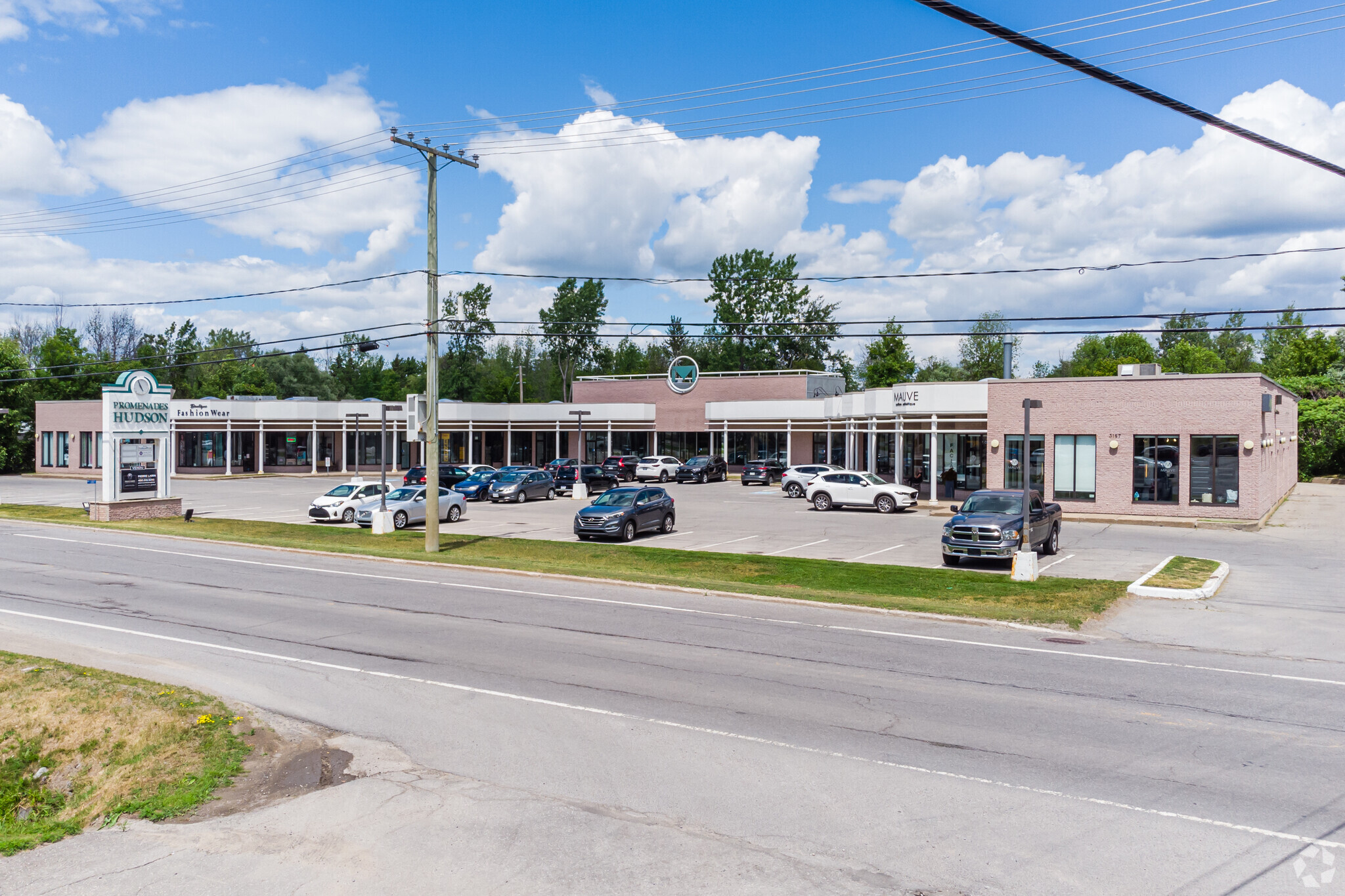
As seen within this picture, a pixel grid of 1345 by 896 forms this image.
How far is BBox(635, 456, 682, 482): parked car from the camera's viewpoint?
180 feet

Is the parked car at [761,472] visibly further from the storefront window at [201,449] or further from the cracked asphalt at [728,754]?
the storefront window at [201,449]

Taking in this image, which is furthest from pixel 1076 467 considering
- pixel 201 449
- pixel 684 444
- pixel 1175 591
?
pixel 201 449

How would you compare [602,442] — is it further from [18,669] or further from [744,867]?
[744,867]

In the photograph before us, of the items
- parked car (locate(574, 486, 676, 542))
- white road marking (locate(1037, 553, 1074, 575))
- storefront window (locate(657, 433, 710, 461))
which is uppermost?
storefront window (locate(657, 433, 710, 461))

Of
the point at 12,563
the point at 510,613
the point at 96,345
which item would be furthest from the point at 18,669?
the point at 96,345

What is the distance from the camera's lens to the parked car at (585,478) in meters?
45.5

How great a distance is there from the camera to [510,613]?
16.0 meters

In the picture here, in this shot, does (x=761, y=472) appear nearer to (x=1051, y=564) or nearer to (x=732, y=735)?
(x=1051, y=564)

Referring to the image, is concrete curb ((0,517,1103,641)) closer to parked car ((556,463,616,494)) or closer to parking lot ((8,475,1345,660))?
parking lot ((8,475,1345,660))

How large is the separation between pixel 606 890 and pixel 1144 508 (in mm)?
31784

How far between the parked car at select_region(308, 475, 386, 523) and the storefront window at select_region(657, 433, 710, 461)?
31.6 meters

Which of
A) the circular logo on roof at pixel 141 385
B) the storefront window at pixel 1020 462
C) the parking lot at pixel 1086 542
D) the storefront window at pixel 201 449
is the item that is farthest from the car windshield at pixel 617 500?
the storefront window at pixel 201 449

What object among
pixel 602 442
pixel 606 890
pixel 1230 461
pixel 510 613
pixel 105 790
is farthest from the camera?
pixel 602 442

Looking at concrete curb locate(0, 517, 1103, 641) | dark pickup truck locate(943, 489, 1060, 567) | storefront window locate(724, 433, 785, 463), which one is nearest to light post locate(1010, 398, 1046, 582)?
dark pickup truck locate(943, 489, 1060, 567)
